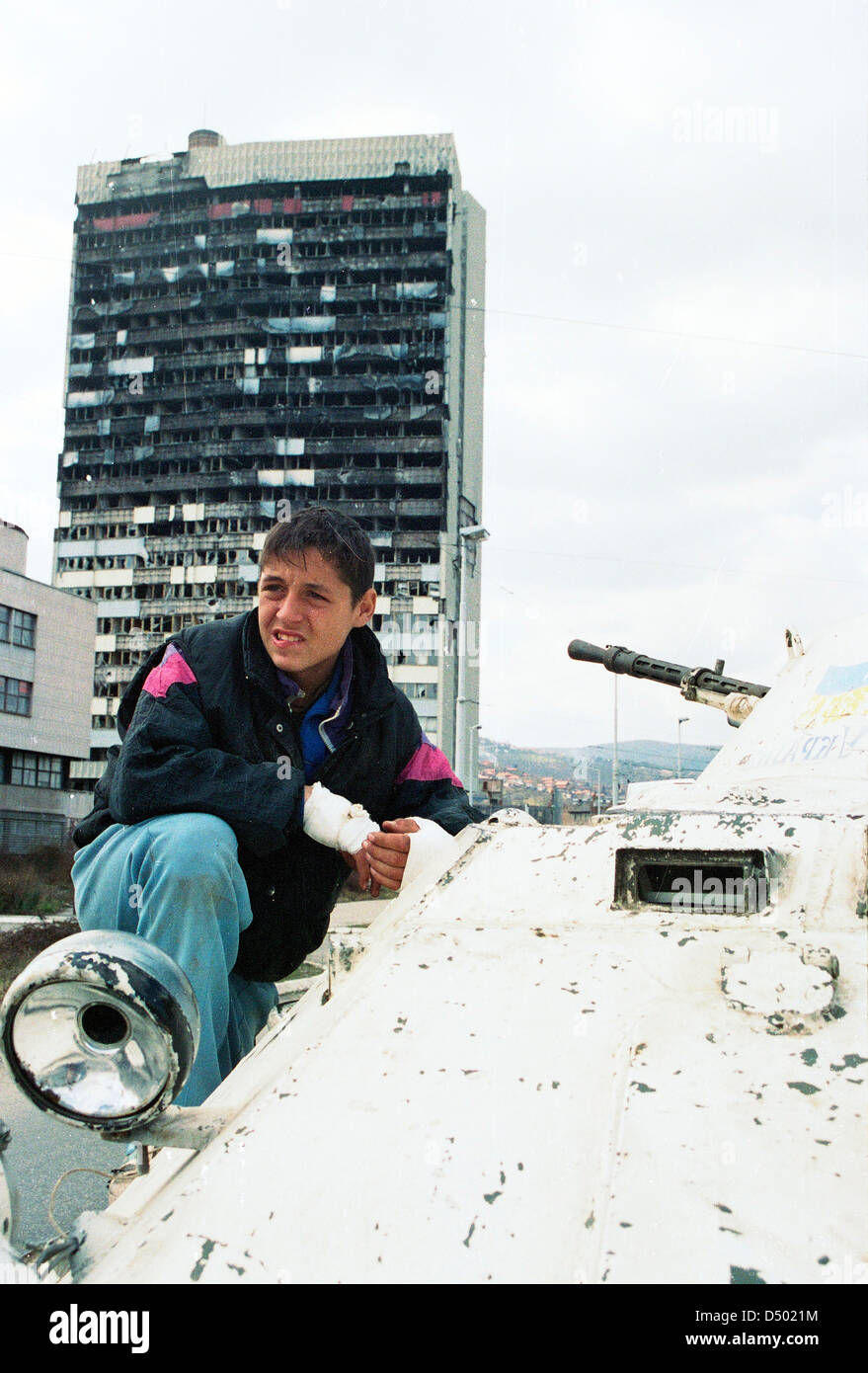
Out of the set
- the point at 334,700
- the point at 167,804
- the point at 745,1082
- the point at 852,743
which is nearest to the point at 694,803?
the point at 852,743

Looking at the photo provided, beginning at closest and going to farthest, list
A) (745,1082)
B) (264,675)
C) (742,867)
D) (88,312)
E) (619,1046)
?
(745,1082), (619,1046), (742,867), (264,675), (88,312)

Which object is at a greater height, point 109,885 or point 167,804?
point 167,804

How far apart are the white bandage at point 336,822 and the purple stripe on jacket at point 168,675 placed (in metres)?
0.42

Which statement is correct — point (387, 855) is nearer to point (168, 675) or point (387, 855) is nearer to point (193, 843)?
point (193, 843)

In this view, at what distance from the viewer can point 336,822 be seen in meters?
2.32

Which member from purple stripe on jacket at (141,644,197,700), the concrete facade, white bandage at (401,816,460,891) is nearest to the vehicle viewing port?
white bandage at (401,816,460,891)

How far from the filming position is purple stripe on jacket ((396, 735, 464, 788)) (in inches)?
107

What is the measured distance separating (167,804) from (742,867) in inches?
46.3

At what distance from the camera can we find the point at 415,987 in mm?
1535

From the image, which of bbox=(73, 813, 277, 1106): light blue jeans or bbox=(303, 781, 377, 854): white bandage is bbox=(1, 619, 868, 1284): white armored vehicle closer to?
bbox=(73, 813, 277, 1106): light blue jeans

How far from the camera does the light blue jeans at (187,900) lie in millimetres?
2045

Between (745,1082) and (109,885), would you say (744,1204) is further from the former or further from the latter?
(109,885)
